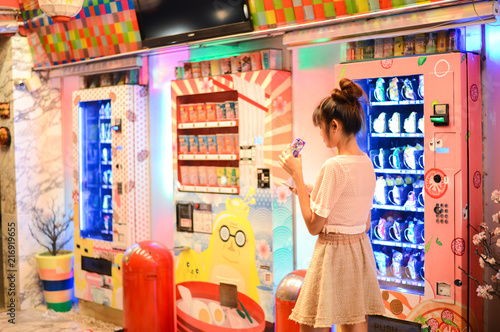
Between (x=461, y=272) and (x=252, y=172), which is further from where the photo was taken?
(x=252, y=172)

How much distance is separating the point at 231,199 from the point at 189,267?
31.7 inches

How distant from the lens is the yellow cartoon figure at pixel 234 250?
485cm

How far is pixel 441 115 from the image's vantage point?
370 cm

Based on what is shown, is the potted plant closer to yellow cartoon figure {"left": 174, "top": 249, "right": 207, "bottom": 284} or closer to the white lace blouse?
yellow cartoon figure {"left": 174, "top": 249, "right": 207, "bottom": 284}

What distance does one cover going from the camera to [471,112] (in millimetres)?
3777

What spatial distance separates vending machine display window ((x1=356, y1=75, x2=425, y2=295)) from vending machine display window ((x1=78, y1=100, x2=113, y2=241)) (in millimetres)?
3089

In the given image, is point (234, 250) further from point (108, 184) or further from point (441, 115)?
point (441, 115)

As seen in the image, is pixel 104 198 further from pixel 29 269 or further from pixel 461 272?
pixel 461 272

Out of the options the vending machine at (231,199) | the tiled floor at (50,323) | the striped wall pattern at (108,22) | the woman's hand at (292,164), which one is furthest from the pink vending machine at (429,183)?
the tiled floor at (50,323)

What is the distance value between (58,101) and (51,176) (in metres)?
0.88

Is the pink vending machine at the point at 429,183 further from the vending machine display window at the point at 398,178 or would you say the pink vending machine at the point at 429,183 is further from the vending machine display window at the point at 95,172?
the vending machine display window at the point at 95,172

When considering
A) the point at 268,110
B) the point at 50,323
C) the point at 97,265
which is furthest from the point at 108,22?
the point at 50,323

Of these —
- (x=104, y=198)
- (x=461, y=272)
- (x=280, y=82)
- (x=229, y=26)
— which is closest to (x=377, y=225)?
(x=461, y=272)

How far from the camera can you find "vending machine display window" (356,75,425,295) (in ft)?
13.3
